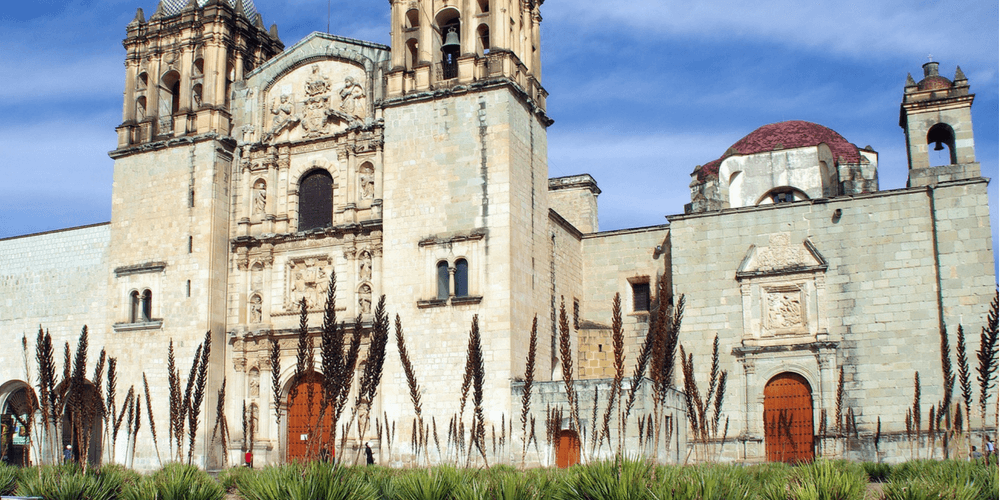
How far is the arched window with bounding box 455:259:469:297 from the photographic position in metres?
21.2

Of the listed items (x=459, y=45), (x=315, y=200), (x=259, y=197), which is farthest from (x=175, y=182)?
(x=459, y=45)

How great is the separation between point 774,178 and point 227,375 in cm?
1513

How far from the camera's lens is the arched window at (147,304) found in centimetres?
2412

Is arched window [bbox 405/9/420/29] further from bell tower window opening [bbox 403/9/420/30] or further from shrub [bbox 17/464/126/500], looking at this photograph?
shrub [bbox 17/464/126/500]

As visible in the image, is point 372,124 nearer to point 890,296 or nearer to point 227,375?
point 227,375

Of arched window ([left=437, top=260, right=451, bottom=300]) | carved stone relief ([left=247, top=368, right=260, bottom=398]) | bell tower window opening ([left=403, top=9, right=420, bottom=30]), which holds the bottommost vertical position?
carved stone relief ([left=247, top=368, right=260, bottom=398])

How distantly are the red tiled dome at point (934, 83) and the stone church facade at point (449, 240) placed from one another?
6 cm

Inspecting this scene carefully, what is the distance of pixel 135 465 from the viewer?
22891 millimetres

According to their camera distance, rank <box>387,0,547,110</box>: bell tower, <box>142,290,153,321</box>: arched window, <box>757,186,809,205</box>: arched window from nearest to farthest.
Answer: <box>387,0,547,110</box>: bell tower → <box>142,290,153,321</box>: arched window → <box>757,186,809,205</box>: arched window

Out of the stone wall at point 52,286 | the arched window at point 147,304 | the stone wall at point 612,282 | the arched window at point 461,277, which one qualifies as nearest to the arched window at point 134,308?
the arched window at point 147,304

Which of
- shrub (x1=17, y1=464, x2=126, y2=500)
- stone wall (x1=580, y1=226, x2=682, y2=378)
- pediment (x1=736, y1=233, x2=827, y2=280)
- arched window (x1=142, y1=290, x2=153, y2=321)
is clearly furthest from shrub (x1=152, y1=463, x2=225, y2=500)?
pediment (x1=736, y1=233, x2=827, y2=280)

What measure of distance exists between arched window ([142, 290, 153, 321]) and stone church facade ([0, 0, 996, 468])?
2.2 inches

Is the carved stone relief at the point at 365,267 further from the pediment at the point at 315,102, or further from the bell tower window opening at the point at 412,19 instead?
the bell tower window opening at the point at 412,19

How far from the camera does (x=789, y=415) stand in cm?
2141
